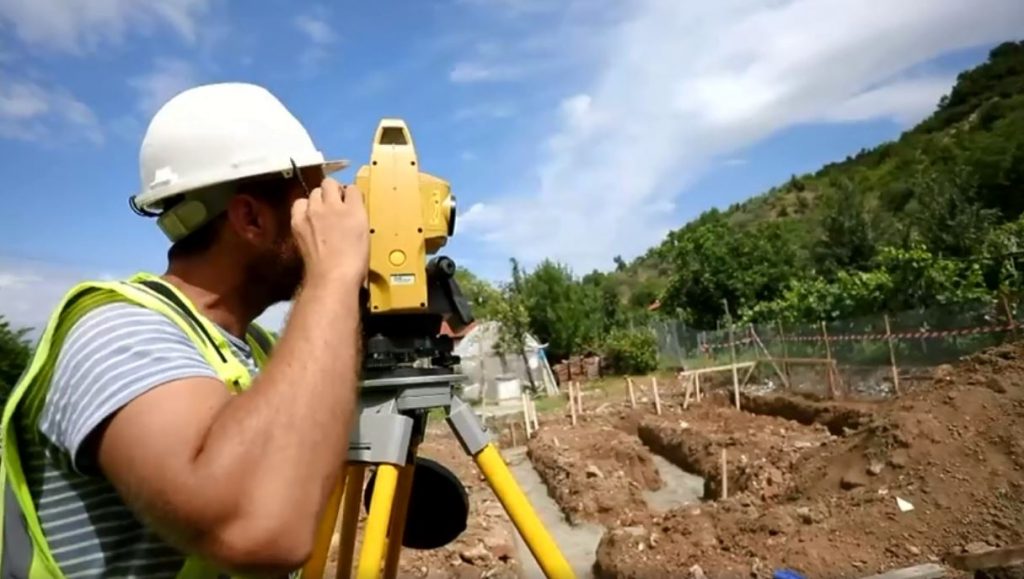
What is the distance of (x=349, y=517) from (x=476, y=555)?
591 centimetres

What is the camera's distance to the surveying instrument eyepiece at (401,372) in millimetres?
1561

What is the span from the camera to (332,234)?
1202 mm

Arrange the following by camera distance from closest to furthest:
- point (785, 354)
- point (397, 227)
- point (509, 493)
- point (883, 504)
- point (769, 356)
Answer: point (397, 227) → point (509, 493) → point (883, 504) → point (785, 354) → point (769, 356)

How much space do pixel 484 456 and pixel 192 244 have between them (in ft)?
2.52

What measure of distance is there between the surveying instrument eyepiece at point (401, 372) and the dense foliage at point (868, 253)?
15638 millimetres

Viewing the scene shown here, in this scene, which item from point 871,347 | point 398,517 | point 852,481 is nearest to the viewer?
point 398,517

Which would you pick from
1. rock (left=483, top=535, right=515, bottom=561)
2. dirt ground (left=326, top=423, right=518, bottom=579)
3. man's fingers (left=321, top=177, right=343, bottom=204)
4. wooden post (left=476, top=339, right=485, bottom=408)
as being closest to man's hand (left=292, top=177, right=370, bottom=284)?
man's fingers (left=321, top=177, right=343, bottom=204)

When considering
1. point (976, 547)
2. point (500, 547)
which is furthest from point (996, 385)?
point (500, 547)

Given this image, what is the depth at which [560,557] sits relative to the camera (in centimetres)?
164

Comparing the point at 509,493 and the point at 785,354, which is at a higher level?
the point at 509,493

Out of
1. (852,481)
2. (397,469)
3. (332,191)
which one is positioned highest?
(332,191)

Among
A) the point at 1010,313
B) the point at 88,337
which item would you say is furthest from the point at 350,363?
the point at 1010,313

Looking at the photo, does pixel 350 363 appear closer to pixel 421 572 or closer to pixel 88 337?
pixel 88 337

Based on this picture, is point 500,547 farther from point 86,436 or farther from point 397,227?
point 86,436
